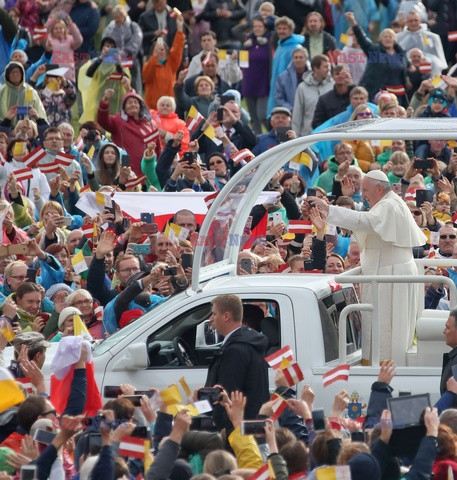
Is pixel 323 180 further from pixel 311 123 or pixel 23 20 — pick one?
pixel 23 20

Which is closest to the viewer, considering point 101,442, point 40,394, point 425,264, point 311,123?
point 101,442

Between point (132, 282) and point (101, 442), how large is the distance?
18.5 ft

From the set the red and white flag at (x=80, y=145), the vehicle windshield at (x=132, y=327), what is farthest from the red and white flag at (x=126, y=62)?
the vehicle windshield at (x=132, y=327)

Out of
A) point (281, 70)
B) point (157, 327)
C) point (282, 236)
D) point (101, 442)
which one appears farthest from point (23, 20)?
point (101, 442)

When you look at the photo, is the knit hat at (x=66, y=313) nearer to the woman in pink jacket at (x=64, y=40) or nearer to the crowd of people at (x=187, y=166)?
the crowd of people at (x=187, y=166)

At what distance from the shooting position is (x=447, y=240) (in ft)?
49.8

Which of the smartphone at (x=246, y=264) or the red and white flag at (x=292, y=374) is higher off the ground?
the red and white flag at (x=292, y=374)

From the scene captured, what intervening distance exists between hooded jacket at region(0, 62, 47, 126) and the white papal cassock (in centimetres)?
880

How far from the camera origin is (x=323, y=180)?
18500 mm

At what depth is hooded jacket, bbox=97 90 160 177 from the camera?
66.0 ft

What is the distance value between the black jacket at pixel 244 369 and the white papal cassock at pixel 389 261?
1323 mm

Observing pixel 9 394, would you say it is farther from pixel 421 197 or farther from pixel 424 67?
pixel 424 67

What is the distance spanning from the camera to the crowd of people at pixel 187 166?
886cm

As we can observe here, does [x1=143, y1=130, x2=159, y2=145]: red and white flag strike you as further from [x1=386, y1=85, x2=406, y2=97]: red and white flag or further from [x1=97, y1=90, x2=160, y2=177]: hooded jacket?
[x1=386, y1=85, x2=406, y2=97]: red and white flag
